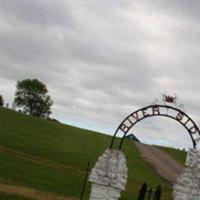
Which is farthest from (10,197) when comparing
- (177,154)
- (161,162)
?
(177,154)

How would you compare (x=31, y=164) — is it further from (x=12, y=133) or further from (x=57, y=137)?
(x=57, y=137)

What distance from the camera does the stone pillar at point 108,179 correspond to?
18594mm

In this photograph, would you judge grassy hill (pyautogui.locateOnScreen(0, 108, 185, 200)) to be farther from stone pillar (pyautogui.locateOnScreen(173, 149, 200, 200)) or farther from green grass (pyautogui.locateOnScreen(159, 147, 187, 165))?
stone pillar (pyautogui.locateOnScreen(173, 149, 200, 200))

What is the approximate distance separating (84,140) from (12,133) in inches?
409

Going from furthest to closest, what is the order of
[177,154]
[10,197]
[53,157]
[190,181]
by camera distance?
[177,154]
[53,157]
[10,197]
[190,181]

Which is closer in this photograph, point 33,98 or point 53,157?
point 53,157

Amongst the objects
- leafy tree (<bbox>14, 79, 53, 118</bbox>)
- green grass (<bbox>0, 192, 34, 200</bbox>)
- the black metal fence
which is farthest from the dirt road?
leafy tree (<bbox>14, 79, 53, 118</bbox>)

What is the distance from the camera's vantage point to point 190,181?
1856cm

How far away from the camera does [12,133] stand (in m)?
59.4

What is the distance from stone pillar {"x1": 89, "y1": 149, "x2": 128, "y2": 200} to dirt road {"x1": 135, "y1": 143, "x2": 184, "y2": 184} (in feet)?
114

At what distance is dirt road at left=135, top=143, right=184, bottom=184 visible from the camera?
57066 millimetres

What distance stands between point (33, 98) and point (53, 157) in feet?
267

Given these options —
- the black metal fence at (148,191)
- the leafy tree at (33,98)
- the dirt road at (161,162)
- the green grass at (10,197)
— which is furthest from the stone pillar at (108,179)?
the leafy tree at (33,98)

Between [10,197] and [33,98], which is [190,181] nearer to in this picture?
[10,197]
